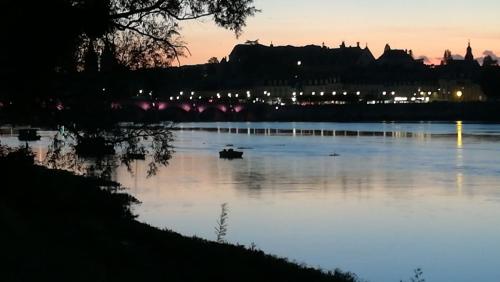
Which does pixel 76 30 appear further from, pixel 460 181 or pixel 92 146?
pixel 460 181

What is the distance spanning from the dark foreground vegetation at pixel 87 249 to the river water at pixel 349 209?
6.07 metres

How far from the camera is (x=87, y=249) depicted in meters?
9.09

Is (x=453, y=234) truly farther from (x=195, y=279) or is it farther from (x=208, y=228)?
(x=195, y=279)

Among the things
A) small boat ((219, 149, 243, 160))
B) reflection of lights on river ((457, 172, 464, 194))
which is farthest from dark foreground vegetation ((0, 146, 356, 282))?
small boat ((219, 149, 243, 160))

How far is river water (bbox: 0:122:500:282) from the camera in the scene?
61.6 feet

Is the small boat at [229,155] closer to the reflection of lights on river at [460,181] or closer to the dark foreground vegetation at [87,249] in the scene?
the reflection of lights on river at [460,181]

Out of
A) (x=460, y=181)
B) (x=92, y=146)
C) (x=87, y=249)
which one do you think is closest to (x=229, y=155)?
(x=460, y=181)

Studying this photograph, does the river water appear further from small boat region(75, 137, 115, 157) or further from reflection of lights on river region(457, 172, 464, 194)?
small boat region(75, 137, 115, 157)

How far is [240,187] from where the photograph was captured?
35656 millimetres

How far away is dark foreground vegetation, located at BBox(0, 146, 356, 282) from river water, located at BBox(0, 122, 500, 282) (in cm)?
607

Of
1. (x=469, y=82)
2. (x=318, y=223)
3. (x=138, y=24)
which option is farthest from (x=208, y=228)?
(x=469, y=82)

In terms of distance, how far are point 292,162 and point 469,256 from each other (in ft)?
114

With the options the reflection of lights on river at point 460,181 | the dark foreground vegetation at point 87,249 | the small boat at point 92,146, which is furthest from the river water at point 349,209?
the small boat at point 92,146

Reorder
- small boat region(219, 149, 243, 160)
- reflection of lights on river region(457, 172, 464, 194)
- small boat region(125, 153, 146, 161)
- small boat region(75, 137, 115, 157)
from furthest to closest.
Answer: small boat region(219, 149, 243, 160)
reflection of lights on river region(457, 172, 464, 194)
small boat region(125, 153, 146, 161)
small boat region(75, 137, 115, 157)
